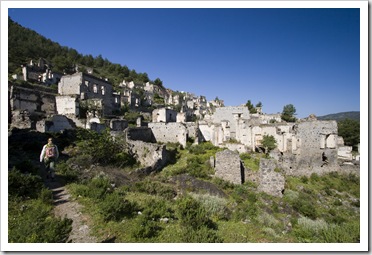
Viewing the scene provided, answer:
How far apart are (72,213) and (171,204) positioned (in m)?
3.06

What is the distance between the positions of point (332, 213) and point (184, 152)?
11.9 m

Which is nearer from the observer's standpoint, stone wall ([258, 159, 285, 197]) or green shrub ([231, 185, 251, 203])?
green shrub ([231, 185, 251, 203])

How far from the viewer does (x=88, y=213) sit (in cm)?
531

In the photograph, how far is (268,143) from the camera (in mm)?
21141

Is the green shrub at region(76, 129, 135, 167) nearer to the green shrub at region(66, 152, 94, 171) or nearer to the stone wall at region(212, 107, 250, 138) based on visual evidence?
the green shrub at region(66, 152, 94, 171)

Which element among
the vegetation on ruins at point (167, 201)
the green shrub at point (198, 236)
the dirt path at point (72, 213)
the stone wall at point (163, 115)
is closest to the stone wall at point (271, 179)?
the vegetation on ruins at point (167, 201)

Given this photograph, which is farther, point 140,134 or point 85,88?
point 85,88

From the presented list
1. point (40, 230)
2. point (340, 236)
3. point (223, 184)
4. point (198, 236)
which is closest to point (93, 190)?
point (40, 230)

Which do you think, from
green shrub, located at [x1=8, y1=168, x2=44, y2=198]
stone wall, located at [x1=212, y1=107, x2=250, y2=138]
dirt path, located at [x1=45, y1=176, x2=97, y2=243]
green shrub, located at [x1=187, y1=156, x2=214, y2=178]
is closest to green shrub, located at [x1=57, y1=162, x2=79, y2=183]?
dirt path, located at [x1=45, y1=176, x2=97, y2=243]

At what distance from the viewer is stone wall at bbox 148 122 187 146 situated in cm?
2103

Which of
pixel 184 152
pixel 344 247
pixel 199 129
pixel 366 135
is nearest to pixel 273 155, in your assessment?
pixel 184 152

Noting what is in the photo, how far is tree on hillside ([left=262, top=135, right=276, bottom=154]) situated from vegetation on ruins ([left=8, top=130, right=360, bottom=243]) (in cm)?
594

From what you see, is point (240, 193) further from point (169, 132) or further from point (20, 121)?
point (20, 121)

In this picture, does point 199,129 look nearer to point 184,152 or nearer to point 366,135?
point 184,152
